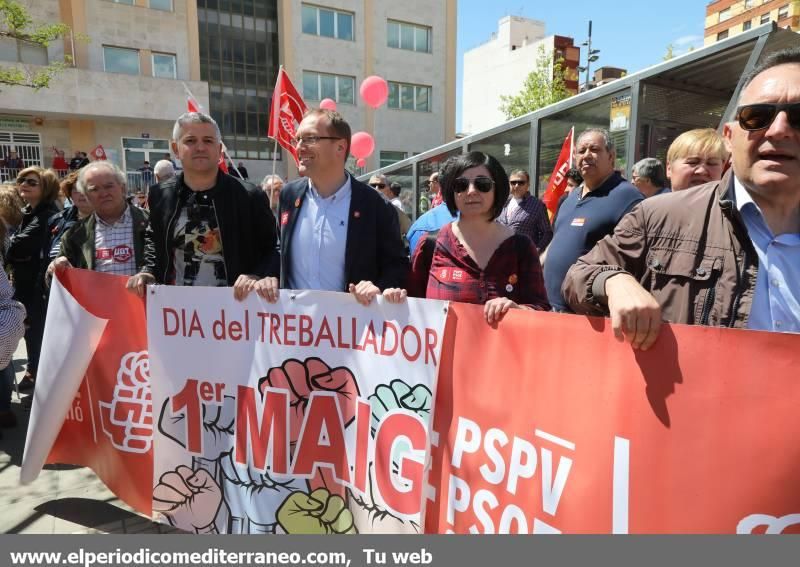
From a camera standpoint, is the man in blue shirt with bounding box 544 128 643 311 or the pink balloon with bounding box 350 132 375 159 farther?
the pink balloon with bounding box 350 132 375 159

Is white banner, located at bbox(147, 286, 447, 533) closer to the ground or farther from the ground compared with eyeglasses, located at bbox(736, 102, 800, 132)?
closer to the ground

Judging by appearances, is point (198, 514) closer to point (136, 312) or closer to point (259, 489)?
point (259, 489)

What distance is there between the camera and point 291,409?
2.17m

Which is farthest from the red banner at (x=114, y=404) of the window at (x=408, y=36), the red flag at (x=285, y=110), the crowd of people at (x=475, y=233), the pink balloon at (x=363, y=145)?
the window at (x=408, y=36)

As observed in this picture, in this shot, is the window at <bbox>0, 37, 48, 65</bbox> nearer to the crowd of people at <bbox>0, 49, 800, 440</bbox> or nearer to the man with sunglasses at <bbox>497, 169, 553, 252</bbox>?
the crowd of people at <bbox>0, 49, 800, 440</bbox>

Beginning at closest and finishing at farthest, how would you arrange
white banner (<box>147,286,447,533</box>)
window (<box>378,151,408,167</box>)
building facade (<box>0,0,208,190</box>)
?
1. white banner (<box>147,286,447,533</box>)
2. building facade (<box>0,0,208,190</box>)
3. window (<box>378,151,408,167</box>)

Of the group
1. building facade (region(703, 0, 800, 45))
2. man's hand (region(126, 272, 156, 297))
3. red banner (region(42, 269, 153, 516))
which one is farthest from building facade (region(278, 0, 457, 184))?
building facade (region(703, 0, 800, 45))

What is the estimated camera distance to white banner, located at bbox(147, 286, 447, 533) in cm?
197

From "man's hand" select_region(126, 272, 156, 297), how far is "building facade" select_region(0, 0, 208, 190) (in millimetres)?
21265

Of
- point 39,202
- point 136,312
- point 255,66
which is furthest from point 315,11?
point 136,312

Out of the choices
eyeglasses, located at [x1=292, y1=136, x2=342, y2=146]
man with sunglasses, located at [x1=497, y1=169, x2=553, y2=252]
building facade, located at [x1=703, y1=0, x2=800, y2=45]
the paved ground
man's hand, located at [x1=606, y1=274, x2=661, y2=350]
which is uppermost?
building facade, located at [x1=703, y1=0, x2=800, y2=45]

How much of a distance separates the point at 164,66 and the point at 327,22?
9.01 metres

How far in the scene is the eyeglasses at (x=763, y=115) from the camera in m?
1.25
